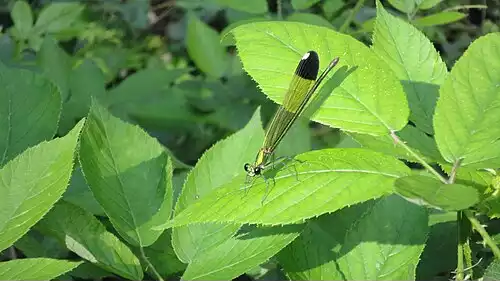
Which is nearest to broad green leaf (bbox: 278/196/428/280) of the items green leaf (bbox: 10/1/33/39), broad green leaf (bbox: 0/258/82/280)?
broad green leaf (bbox: 0/258/82/280)

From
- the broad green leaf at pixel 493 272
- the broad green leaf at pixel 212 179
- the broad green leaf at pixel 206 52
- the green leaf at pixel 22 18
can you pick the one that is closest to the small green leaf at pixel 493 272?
the broad green leaf at pixel 493 272

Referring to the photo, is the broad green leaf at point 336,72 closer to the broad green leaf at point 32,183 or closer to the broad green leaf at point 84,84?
the broad green leaf at point 32,183

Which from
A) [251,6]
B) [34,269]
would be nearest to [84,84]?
[251,6]

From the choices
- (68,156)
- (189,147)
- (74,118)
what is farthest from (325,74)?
(189,147)

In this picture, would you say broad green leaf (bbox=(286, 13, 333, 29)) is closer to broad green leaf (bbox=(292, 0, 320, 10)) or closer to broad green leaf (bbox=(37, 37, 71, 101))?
broad green leaf (bbox=(292, 0, 320, 10))

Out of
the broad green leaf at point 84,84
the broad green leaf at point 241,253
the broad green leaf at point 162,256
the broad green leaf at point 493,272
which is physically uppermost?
the broad green leaf at point 84,84

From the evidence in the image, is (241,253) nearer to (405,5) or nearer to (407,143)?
(407,143)
